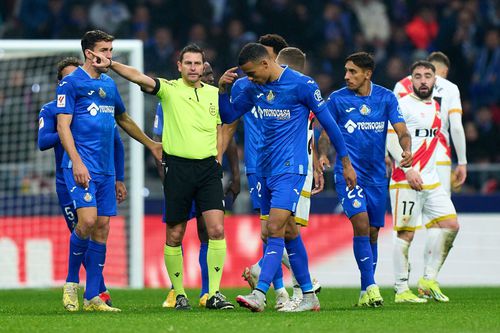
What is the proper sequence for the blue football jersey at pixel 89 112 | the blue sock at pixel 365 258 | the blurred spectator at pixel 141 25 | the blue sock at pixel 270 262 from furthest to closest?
the blurred spectator at pixel 141 25 < the blue sock at pixel 365 258 < the blue football jersey at pixel 89 112 < the blue sock at pixel 270 262

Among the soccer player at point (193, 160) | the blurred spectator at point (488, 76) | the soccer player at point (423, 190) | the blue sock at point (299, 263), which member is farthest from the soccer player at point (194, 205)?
the blurred spectator at point (488, 76)

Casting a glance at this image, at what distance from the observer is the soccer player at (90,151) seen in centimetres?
1055

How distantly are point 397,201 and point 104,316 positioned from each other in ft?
13.2

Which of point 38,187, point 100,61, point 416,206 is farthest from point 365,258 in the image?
point 38,187

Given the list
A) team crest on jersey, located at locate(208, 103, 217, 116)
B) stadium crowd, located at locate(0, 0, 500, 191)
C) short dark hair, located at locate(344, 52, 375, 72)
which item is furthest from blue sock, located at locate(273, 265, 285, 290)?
stadium crowd, located at locate(0, 0, 500, 191)

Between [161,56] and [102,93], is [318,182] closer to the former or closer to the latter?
[102,93]

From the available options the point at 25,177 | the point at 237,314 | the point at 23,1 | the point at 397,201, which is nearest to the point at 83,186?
the point at 237,314

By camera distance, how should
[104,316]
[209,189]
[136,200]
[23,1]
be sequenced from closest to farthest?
[104,316]
[209,189]
[136,200]
[23,1]

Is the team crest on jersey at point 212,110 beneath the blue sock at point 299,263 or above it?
above

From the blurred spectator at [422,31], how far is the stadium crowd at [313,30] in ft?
0.06

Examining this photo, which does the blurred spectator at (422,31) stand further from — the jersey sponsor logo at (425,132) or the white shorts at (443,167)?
the jersey sponsor logo at (425,132)

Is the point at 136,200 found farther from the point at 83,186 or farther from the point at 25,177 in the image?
the point at 83,186

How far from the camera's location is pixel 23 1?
72.6ft

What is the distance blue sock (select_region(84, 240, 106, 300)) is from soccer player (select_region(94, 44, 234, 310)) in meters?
0.69
